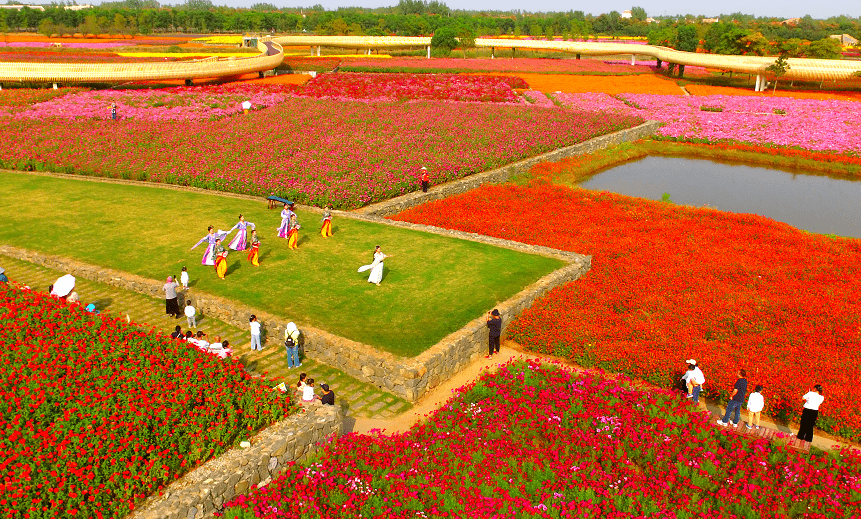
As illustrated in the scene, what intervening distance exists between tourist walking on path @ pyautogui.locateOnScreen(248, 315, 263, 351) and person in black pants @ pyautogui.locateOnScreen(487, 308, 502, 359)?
6.04m

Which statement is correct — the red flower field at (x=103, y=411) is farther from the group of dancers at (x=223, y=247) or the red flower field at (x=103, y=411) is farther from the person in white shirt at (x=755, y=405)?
the person in white shirt at (x=755, y=405)

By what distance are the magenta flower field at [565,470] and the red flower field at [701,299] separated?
7.23 feet

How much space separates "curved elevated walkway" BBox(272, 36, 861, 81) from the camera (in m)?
66.1

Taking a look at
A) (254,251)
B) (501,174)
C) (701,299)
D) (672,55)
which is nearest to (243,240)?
(254,251)

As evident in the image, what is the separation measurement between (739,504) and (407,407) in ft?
22.9

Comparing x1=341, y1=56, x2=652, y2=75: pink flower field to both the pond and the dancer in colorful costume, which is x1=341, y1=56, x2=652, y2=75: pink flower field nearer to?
the pond

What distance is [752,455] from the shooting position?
12273mm

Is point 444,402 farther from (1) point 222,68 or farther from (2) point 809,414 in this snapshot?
(1) point 222,68

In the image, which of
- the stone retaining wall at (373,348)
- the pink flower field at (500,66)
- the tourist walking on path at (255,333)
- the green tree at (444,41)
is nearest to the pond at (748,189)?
the stone retaining wall at (373,348)

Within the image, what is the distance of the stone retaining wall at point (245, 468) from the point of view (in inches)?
407

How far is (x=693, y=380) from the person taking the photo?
14227 millimetres

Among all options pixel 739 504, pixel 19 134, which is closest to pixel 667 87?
pixel 19 134

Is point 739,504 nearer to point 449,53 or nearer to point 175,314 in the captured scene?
point 175,314

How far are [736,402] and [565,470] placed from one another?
4387 millimetres
